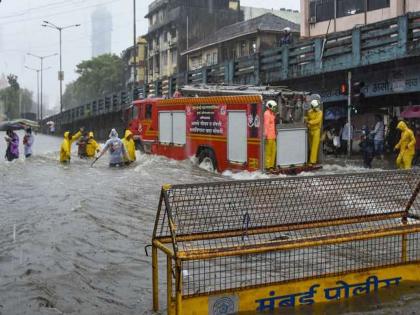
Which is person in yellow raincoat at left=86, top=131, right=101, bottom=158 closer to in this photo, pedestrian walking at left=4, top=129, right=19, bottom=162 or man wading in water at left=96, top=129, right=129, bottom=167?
pedestrian walking at left=4, top=129, right=19, bottom=162

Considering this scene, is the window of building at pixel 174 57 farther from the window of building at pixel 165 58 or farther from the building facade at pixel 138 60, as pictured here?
the building facade at pixel 138 60

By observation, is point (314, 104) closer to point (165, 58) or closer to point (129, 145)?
point (129, 145)

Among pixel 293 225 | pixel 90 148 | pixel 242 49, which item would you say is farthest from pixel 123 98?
pixel 293 225

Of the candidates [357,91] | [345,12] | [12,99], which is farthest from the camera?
[12,99]

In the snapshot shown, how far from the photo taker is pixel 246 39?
1800 inches

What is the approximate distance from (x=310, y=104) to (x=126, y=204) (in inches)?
246

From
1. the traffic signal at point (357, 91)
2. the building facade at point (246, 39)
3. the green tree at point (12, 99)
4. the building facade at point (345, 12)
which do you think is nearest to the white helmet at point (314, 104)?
the traffic signal at point (357, 91)

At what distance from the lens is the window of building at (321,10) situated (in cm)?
3154

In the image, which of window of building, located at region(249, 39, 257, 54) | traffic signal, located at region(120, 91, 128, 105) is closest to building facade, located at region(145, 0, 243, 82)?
window of building, located at region(249, 39, 257, 54)

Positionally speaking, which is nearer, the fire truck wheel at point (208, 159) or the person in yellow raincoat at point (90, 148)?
the fire truck wheel at point (208, 159)

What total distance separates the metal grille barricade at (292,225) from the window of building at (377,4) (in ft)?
76.2

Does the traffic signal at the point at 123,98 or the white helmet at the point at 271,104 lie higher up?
the traffic signal at the point at 123,98

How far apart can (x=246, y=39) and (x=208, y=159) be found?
101 ft

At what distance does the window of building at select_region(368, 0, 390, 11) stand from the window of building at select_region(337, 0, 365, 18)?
1.36ft
